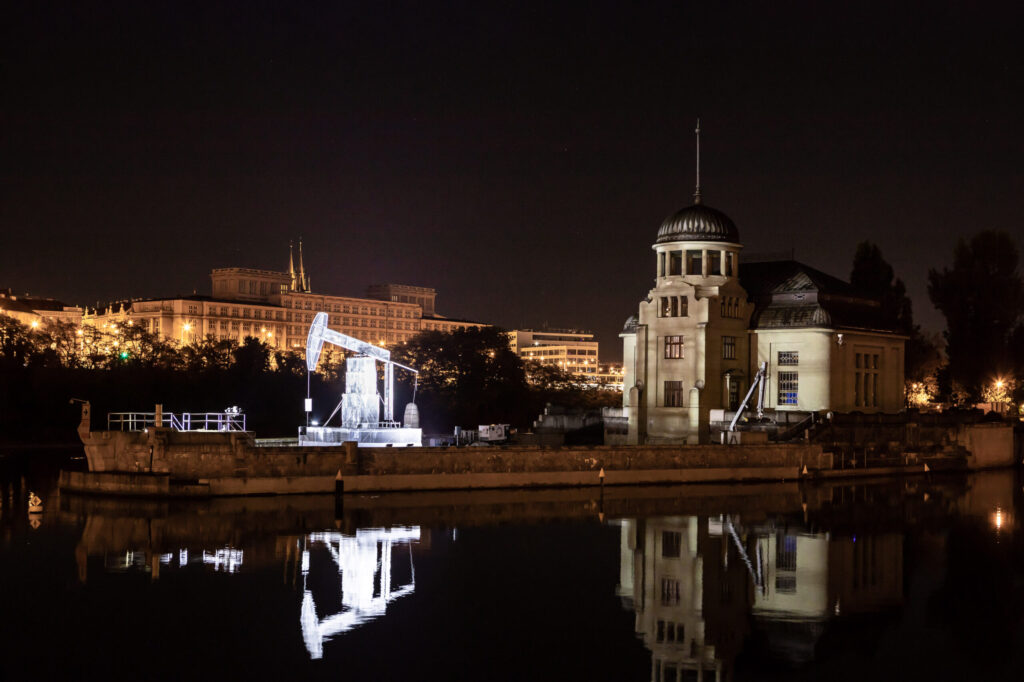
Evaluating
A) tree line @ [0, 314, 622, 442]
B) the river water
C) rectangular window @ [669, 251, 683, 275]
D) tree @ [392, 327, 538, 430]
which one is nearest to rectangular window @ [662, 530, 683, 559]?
the river water

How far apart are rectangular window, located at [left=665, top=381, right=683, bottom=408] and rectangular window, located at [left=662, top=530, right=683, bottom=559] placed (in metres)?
31.8

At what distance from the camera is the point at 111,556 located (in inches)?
1499

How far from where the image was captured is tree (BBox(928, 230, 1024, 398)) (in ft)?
311

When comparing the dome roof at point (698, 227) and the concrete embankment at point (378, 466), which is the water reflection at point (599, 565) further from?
the dome roof at point (698, 227)

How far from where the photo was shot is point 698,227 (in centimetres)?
7744

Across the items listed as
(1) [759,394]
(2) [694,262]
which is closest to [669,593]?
(1) [759,394]

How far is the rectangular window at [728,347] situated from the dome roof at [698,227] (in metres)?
6.41

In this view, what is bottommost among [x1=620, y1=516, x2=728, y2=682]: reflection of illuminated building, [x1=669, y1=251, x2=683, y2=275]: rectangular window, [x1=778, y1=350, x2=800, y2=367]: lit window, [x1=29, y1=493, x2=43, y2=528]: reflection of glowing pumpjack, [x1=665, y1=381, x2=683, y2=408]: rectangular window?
[x1=620, y1=516, x2=728, y2=682]: reflection of illuminated building

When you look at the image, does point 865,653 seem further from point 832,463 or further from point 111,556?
point 832,463

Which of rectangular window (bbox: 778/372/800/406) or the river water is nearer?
the river water

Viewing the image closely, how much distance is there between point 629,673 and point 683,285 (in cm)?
5276

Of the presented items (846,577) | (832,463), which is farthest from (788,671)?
(832,463)

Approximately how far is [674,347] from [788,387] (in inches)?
308

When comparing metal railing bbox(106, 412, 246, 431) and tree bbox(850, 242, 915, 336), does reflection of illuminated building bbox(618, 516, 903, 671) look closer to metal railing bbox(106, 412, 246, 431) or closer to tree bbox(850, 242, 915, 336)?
metal railing bbox(106, 412, 246, 431)
